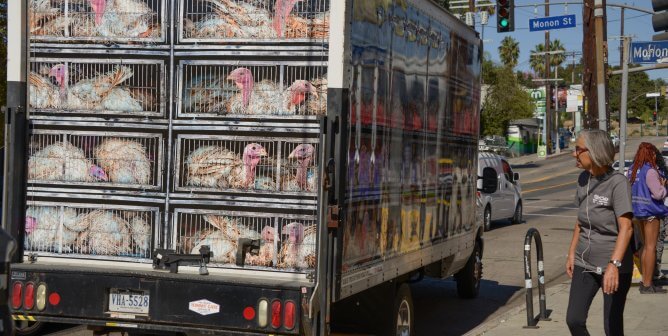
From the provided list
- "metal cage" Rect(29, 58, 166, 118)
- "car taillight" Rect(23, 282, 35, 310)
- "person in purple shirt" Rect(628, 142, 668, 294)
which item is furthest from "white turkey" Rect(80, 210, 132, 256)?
"person in purple shirt" Rect(628, 142, 668, 294)

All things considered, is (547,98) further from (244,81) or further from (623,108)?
(244,81)

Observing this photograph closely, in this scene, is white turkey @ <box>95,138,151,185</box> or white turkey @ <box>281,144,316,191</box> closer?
white turkey @ <box>281,144,316,191</box>

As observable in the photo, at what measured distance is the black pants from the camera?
7.05m

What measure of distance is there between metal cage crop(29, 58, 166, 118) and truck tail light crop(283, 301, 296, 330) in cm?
168

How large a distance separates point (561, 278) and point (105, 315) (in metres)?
10.5

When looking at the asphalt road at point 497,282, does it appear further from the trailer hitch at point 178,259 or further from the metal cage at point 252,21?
the metal cage at point 252,21

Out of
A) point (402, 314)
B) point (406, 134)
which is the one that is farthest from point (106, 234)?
point (402, 314)

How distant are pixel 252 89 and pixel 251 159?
483mm

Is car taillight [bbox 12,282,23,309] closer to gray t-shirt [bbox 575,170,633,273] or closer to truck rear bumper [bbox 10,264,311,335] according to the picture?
truck rear bumper [bbox 10,264,311,335]

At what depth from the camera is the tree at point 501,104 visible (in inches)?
2584

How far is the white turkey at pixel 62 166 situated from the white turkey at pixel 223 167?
69 cm

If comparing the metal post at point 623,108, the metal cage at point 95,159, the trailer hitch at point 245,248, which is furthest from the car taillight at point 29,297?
the metal post at point 623,108

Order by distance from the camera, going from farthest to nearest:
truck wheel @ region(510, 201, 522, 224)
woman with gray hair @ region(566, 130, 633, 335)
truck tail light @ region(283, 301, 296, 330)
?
truck wheel @ region(510, 201, 522, 224)
woman with gray hair @ region(566, 130, 633, 335)
truck tail light @ region(283, 301, 296, 330)

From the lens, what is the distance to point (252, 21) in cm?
737
